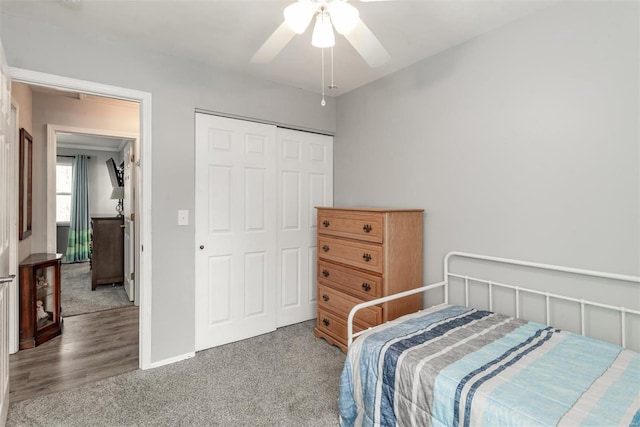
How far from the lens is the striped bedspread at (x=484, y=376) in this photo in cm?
111

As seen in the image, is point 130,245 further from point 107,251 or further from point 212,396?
point 212,396

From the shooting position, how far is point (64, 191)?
21.8 ft

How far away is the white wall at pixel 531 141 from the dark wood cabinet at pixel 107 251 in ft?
13.5

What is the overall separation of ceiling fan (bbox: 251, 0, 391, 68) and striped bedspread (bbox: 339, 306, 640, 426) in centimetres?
152

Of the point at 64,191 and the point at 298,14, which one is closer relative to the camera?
the point at 298,14

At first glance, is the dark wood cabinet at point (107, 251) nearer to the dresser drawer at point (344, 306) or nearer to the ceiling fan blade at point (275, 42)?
the dresser drawer at point (344, 306)

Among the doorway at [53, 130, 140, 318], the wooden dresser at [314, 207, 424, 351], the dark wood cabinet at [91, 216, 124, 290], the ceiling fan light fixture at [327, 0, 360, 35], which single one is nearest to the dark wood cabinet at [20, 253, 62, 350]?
the doorway at [53, 130, 140, 318]

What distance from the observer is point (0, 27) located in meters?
1.96

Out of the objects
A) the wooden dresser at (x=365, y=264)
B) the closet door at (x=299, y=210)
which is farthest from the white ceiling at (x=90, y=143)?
the wooden dresser at (x=365, y=264)

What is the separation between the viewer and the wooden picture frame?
2.92m

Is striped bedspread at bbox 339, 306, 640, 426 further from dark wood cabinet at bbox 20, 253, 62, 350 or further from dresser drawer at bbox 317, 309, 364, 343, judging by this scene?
dark wood cabinet at bbox 20, 253, 62, 350

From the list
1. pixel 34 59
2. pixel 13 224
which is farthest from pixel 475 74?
pixel 13 224

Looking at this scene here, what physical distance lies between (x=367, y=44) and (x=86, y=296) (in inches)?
185

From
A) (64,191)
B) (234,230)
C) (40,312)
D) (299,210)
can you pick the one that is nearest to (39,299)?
(40,312)
